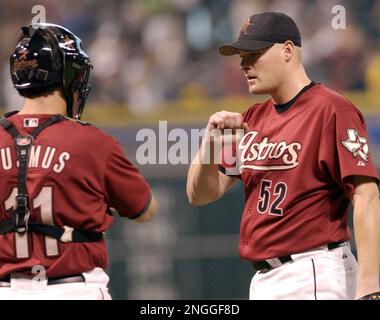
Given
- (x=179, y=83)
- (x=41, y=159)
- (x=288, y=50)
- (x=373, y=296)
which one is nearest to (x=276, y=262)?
(x=373, y=296)

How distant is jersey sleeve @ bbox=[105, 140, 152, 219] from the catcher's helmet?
30 cm

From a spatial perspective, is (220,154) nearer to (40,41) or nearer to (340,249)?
(340,249)

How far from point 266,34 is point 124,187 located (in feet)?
3.55

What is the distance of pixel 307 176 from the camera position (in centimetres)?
438

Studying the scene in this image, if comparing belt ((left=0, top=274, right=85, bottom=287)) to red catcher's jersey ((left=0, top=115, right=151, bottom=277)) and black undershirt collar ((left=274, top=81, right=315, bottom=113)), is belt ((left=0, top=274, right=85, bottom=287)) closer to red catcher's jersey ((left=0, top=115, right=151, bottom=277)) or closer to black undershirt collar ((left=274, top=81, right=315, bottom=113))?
red catcher's jersey ((left=0, top=115, right=151, bottom=277))

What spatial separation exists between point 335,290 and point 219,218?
15.2 ft

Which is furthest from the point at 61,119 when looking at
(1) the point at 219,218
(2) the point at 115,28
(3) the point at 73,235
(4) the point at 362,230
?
(2) the point at 115,28

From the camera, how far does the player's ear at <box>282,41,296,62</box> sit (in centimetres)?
462

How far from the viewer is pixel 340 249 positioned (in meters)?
4.38

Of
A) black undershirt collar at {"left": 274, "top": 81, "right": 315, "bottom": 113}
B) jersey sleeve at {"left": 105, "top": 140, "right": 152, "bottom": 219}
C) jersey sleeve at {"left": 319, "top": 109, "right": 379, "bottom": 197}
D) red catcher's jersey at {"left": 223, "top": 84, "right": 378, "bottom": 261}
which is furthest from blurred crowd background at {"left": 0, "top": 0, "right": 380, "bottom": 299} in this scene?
jersey sleeve at {"left": 105, "top": 140, "right": 152, "bottom": 219}

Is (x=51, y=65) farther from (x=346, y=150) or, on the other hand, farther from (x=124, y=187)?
(x=346, y=150)

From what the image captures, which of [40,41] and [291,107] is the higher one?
[40,41]

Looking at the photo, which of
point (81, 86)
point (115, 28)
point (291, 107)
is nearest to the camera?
point (81, 86)

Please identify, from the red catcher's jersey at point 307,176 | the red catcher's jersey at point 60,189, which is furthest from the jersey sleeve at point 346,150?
the red catcher's jersey at point 60,189
